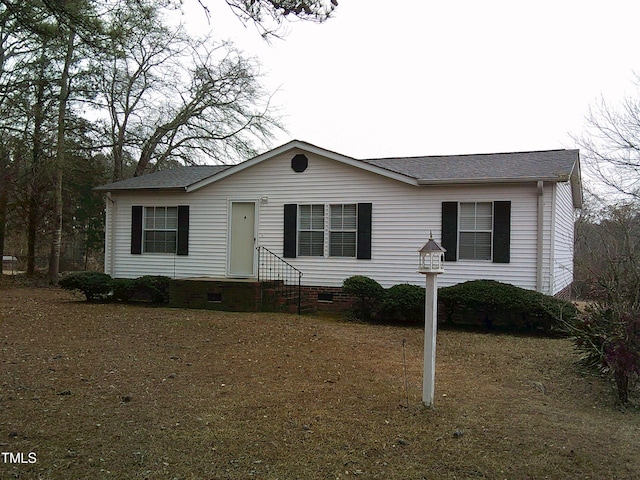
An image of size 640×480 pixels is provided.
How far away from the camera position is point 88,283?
13961 millimetres

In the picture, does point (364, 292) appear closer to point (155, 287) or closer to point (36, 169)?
point (155, 287)

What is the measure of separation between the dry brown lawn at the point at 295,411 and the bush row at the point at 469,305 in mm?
1362

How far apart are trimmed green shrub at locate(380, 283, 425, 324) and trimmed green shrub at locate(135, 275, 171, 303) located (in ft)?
18.7

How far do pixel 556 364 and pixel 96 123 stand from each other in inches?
785

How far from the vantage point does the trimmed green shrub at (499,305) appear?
10438 millimetres

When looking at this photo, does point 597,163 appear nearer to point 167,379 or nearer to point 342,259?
point 342,259

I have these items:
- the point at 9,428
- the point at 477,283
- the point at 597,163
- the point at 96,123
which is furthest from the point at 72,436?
the point at 96,123

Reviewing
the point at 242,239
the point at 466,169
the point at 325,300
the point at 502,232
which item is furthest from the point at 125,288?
the point at 502,232

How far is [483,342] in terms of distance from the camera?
960 centimetres

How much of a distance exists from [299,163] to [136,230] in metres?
5.09

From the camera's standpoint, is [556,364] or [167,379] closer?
[167,379]

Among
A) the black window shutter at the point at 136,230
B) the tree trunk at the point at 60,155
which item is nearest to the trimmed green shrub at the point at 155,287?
the black window shutter at the point at 136,230

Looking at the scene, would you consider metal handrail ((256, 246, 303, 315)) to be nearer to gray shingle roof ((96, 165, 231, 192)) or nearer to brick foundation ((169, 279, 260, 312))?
brick foundation ((169, 279, 260, 312))

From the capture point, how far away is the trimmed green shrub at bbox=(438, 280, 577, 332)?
10.4 meters
